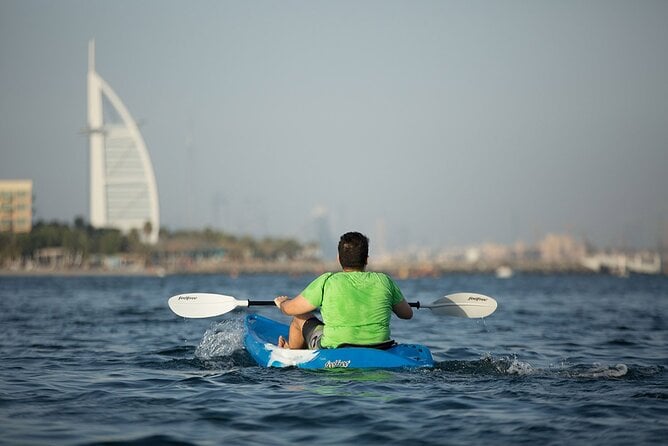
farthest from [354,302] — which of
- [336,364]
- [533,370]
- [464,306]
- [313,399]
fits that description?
[464,306]

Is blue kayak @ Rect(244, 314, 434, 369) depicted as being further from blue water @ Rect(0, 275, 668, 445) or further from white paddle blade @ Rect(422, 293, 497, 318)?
white paddle blade @ Rect(422, 293, 497, 318)

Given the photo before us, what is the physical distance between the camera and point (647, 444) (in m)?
6.79

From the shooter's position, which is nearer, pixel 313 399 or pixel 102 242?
pixel 313 399

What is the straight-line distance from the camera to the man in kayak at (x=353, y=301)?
9422 mm

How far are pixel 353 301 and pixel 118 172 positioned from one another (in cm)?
17564

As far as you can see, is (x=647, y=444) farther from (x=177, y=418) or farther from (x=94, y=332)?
(x=94, y=332)

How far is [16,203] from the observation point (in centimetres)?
16138

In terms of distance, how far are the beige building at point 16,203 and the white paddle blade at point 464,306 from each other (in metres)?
156

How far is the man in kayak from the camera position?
9422 millimetres

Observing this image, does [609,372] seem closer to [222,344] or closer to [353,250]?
[353,250]

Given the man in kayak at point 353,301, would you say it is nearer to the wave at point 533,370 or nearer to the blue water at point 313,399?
the blue water at point 313,399

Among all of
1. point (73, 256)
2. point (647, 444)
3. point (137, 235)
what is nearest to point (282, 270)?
point (137, 235)

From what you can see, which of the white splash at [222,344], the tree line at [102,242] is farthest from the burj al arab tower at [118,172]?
the white splash at [222,344]

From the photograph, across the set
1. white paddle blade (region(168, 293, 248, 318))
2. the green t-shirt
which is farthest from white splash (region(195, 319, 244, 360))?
the green t-shirt
